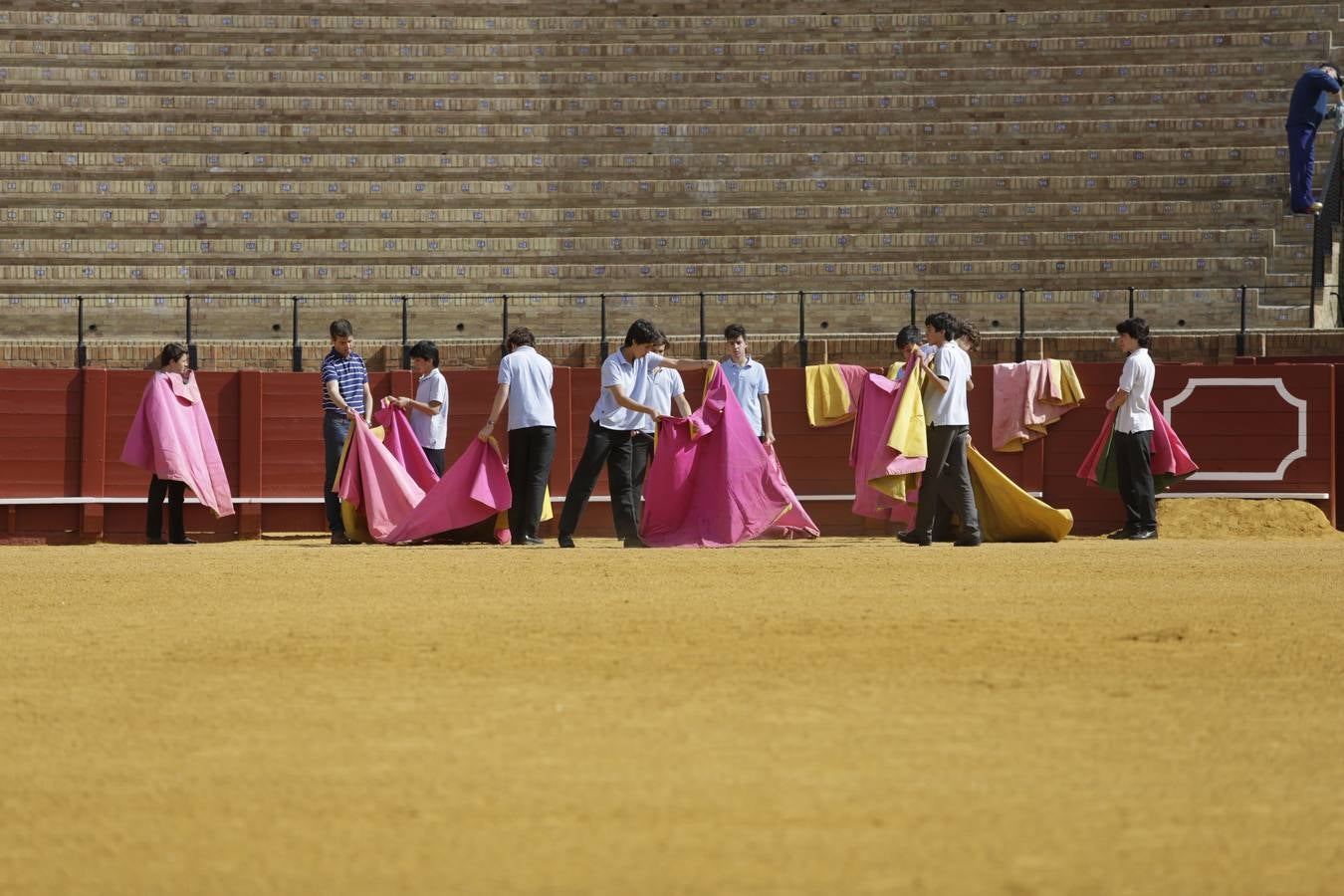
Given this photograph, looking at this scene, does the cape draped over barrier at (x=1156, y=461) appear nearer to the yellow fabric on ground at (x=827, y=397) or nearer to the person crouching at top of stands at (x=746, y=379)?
the yellow fabric on ground at (x=827, y=397)

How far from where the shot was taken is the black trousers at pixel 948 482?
9.78 m

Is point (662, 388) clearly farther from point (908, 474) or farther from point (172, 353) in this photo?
point (172, 353)

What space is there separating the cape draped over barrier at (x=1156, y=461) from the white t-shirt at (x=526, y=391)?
3707mm

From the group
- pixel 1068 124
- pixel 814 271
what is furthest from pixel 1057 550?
pixel 1068 124

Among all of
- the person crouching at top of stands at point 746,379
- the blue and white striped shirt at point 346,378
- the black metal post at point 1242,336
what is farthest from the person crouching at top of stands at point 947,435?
the black metal post at point 1242,336

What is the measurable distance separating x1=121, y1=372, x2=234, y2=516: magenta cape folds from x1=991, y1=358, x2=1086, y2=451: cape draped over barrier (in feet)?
18.6

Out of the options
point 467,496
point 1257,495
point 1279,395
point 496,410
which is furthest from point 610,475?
point 1279,395

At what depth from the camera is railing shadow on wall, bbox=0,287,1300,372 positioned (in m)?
18.2

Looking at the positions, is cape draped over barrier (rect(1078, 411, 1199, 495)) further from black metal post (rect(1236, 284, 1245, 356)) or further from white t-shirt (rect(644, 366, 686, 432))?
black metal post (rect(1236, 284, 1245, 356))

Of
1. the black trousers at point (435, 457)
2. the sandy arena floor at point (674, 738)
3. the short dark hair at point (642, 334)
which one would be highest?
the short dark hair at point (642, 334)

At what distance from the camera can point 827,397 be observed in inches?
513

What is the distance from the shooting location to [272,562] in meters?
9.02

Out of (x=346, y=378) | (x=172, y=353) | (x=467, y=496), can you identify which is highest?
(x=172, y=353)

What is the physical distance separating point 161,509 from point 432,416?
5.89 feet
